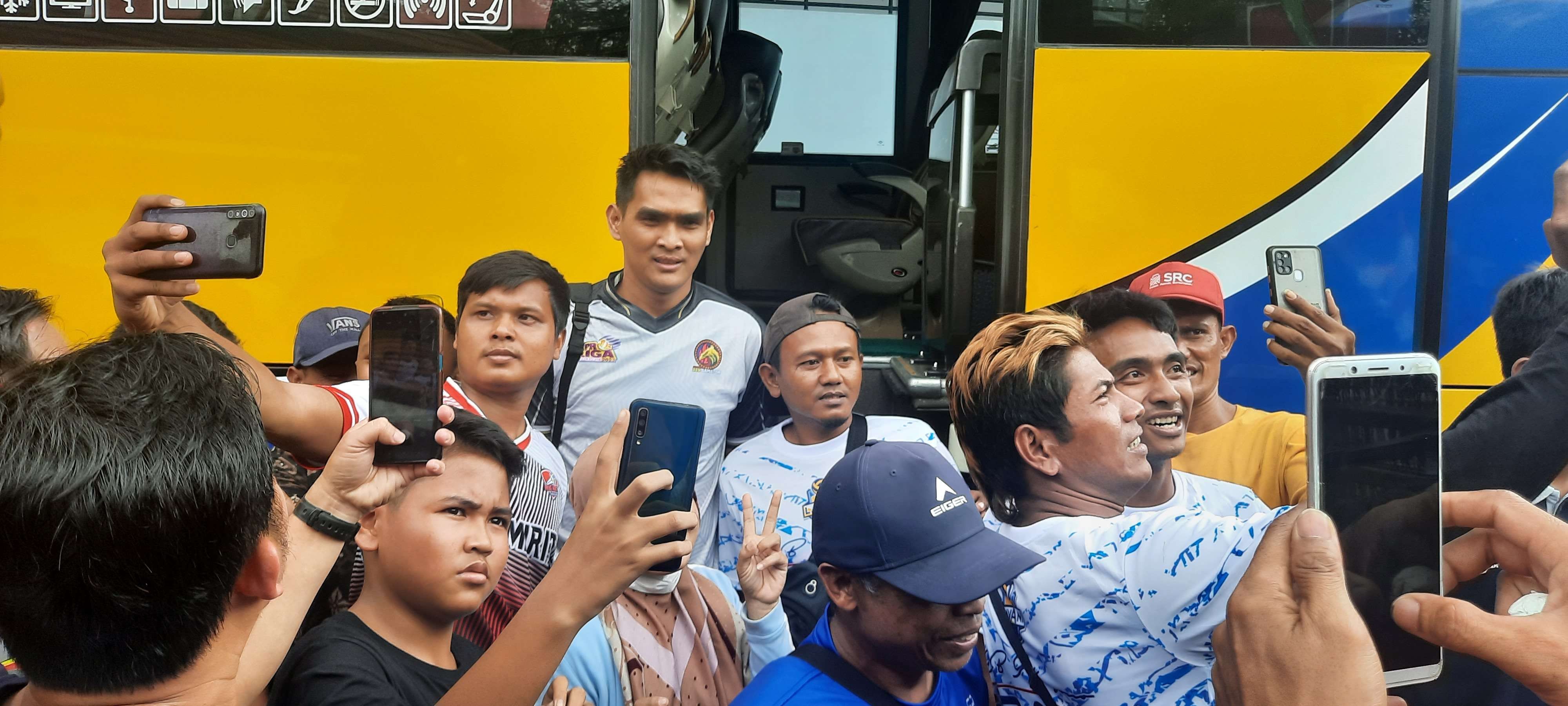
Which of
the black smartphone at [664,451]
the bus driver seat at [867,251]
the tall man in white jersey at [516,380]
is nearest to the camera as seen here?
the black smartphone at [664,451]

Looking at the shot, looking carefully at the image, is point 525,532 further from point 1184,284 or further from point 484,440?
point 1184,284

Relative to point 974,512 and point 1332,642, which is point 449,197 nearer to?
point 974,512

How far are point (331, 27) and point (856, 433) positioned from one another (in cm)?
159

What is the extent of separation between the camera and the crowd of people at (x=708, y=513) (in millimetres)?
1069

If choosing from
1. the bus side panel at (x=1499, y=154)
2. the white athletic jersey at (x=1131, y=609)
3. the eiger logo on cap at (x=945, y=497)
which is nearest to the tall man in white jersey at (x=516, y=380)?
the eiger logo on cap at (x=945, y=497)

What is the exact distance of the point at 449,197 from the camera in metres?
2.42

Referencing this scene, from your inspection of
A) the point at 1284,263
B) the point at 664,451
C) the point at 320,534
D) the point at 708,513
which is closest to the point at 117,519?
the point at 320,534

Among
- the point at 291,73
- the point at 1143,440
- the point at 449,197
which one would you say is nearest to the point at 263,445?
the point at 449,197

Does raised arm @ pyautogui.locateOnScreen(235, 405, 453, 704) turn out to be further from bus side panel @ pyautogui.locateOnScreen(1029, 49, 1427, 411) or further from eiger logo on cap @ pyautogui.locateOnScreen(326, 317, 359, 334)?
bus side panel @ pyautogui.locateOnScreen(1029, 49, 1427, 411)

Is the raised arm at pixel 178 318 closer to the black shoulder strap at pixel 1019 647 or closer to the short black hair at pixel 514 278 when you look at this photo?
the short black hair at pixel 514 278

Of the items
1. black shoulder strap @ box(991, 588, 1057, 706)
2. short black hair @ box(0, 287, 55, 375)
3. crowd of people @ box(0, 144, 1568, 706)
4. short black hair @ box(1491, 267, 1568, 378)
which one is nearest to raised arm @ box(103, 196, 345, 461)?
Answer: crowd of people @ box(0, 144, 1568, 706)

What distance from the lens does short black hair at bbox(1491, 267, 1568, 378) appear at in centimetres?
256

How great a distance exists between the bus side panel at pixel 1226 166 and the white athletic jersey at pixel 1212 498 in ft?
1.07

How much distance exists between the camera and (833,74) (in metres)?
3.79
